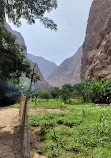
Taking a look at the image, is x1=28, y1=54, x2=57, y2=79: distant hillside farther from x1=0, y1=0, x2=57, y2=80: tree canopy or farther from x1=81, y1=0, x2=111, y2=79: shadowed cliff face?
x1=0, y1=0, x2=57, y2=80: tree canopy

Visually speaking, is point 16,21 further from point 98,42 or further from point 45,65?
point 45,65

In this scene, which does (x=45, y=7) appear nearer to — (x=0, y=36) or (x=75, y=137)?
(x=0, y=36)

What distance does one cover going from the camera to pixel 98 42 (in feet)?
73.5

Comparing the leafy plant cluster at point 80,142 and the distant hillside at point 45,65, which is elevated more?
the distant hillside at point 45,65

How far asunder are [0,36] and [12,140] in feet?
8.98

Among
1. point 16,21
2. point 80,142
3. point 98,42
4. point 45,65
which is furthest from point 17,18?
point 45,65

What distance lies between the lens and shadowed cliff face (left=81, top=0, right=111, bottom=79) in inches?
718

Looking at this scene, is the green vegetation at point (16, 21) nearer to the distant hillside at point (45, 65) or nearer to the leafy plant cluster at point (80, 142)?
the leafy plant cluster at point (80, 142)

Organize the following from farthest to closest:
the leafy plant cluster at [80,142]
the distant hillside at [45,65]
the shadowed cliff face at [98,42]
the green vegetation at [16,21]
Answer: the distant hillside at [45,65]
the shadowed cliff face at [98,42]
the green vegetation at [16,21]
the leafy plant cluster at [80,142]

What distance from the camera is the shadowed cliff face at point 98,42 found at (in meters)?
18.2

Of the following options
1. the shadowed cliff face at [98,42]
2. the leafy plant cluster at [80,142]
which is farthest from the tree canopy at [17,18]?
the shadowed cliff face at [98,42]

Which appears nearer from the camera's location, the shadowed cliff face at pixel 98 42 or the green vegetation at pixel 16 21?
the green vegetation at pixel 16 21

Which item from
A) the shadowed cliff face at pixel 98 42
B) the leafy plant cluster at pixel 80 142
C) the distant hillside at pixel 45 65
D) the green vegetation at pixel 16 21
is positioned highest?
the distant hillside at pixel 45 65

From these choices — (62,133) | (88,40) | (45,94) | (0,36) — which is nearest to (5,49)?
(0,36)
